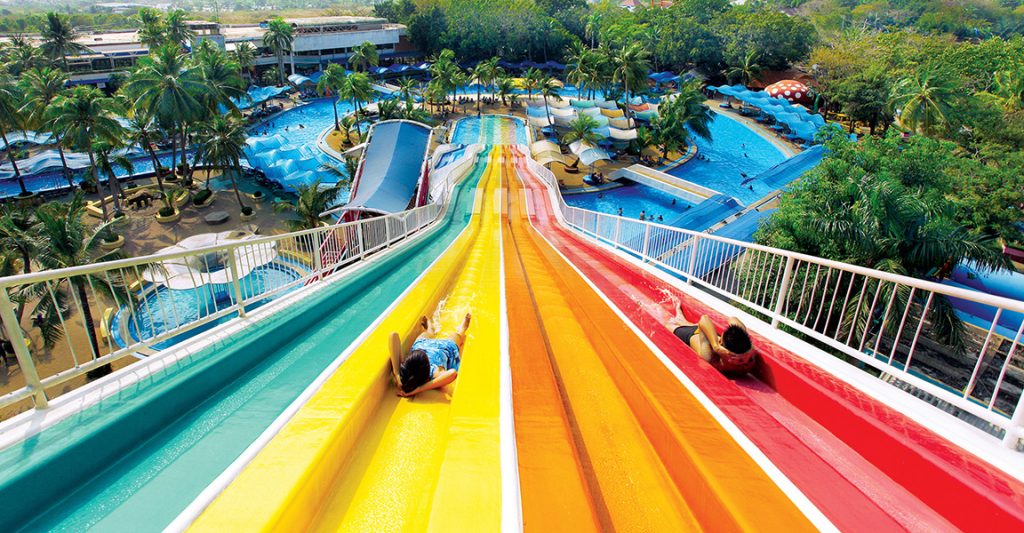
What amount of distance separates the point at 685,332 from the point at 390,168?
65.4 feet

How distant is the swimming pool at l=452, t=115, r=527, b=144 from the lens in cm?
4000

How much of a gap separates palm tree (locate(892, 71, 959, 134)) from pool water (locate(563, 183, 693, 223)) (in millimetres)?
13401

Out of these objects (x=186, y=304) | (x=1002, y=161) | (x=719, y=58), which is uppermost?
(x=719, y=58)

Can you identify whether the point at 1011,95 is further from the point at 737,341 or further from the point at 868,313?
the point at 737,341

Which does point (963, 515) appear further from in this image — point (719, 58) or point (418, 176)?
point (719, 58)

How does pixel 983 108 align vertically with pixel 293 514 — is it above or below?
above

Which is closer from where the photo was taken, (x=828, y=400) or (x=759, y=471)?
(x=759, y=471)

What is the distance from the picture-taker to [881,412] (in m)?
3.79

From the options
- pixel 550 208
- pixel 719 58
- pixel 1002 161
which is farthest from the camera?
pixel 719 58

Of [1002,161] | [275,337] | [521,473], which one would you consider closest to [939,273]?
[1002,161]

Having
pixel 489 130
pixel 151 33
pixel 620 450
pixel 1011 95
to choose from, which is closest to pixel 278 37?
pixel 151 33

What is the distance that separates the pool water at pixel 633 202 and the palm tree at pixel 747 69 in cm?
3442

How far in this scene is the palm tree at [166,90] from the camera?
89.9 feet

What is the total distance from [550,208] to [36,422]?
2048cm
